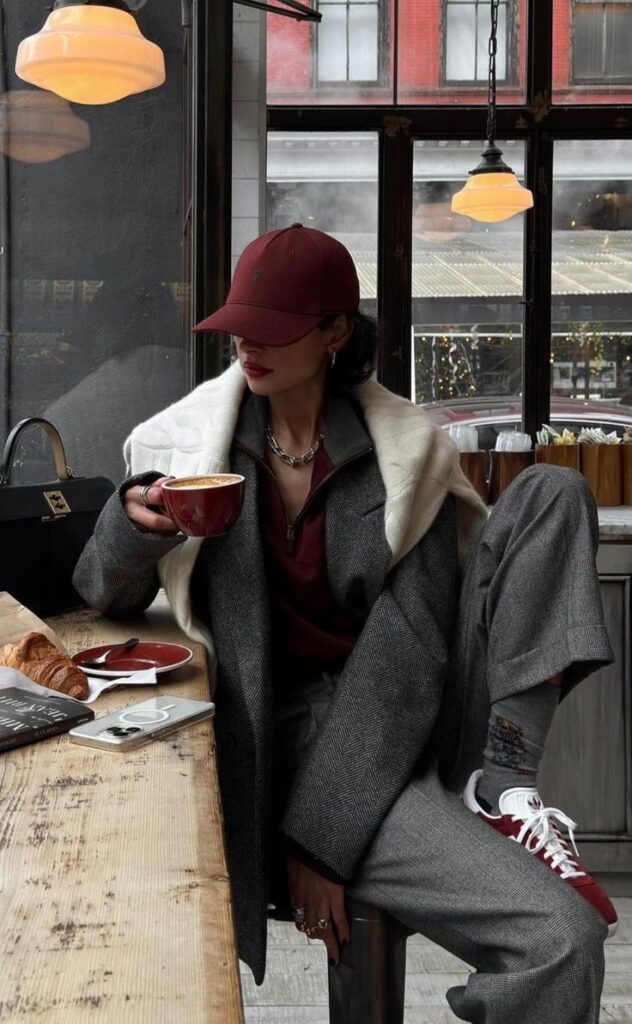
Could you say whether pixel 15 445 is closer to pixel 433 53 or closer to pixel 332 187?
pixel 332 187

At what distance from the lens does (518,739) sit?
5.15 ft

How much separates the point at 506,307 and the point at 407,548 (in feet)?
9.63

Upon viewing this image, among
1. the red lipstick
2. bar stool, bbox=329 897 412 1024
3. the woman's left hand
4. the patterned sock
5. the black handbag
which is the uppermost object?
the red lipstick

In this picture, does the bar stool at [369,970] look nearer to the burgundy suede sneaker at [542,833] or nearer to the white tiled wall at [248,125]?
the burgundy suede sneaker at [542,833]

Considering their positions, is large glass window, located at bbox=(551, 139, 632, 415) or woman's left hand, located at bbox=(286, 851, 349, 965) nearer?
woman's left hand, located at bbox=(286, 851, 349, 965)

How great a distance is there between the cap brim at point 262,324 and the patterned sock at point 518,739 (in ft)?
2.04

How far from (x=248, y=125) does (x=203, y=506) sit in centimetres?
270

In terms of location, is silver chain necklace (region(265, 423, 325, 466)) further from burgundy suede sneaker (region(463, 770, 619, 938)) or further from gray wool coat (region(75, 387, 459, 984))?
burgundy suede sneaker (region(463, 770, 619, 938))

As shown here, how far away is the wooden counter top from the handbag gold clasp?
2.08 feet

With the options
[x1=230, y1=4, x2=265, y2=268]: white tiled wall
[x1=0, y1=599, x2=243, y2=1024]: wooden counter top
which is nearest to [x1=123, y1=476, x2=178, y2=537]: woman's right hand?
[x1=0, y1=599, x2=243, y2=1024]: wooden counter top

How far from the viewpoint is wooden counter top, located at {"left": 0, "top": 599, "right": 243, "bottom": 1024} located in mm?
649

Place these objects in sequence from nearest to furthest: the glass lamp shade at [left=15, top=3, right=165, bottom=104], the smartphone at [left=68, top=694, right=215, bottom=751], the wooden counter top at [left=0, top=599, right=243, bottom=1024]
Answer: the wooden counter top at [left=0, top=599, right=243, bottom=1024]
the smartphone at [left=68, top=694, right=215, bottom=751]
the glass lamp shade at [left=15, top=3, right=165, bottom=104]

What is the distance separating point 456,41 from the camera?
438cm

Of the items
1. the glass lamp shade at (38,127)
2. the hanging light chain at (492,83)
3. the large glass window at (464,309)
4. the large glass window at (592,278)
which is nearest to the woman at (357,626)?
the glass lamp shade at (38,127)
